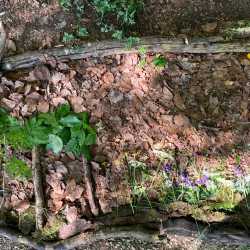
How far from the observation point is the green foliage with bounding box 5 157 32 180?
4.25 meters

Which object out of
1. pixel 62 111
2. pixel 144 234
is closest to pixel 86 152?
pixel 62 111

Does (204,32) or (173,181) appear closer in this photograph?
(173,181)

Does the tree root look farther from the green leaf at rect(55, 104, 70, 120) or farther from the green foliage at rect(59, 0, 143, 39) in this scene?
the green foliage at rect(59, 0, 143, 39)

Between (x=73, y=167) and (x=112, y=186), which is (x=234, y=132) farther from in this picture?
(x=73, y=167)

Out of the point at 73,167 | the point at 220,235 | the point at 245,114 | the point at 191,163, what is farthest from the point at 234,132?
the point at 73,167

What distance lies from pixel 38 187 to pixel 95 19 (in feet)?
5.80

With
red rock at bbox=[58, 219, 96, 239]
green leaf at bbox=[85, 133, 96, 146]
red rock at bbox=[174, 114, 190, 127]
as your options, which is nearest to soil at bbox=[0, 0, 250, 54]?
red rock at bbox=[174, 114, 190, 127]

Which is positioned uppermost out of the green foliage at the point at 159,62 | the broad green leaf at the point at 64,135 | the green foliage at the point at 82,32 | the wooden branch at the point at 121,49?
the green foliage at the point at 82,32

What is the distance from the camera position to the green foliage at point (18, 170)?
4.25 m

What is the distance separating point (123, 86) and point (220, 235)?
159 centimetres

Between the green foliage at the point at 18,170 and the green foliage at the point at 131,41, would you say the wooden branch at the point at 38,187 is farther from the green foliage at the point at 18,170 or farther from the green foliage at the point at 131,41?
the green foliage at the point at 131,41

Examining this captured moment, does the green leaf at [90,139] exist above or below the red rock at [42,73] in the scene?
below

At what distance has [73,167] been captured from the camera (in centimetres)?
428

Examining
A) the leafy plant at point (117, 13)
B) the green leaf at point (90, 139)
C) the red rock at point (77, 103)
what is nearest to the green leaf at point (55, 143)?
the green leaf at point (90, 139)
